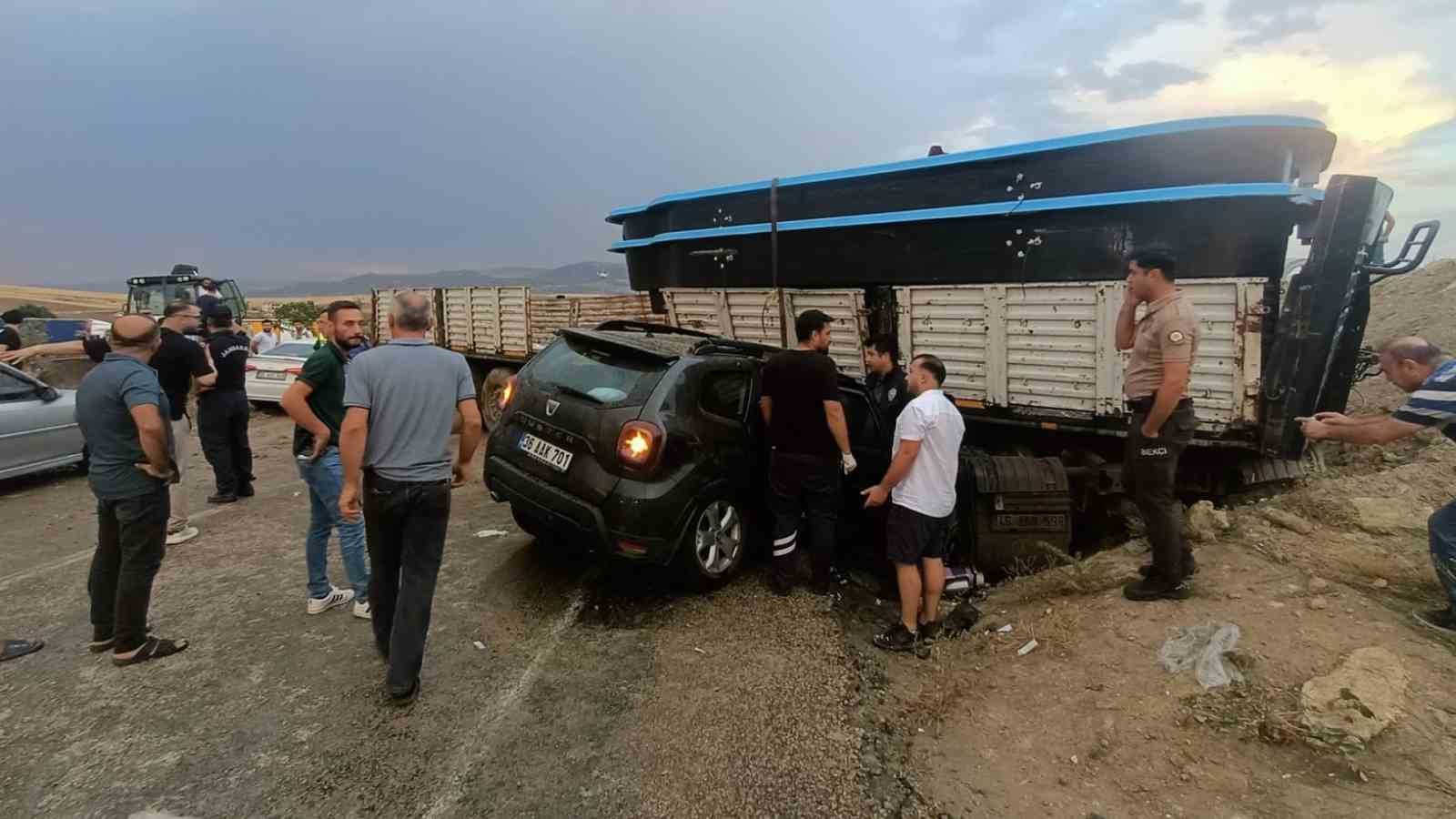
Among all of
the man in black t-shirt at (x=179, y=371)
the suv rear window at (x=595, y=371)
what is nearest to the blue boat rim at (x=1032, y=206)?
the suv rear window at (x=595, y=371)

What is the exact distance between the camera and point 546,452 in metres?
3.89

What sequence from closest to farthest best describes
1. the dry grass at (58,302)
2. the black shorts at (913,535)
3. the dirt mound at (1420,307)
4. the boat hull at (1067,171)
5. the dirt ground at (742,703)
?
the dirt ground at (742,703), the black shorts at (913,535), the boat hull at (1067,171), the dirt mound at (1420,307), the dry grass at (58,302)

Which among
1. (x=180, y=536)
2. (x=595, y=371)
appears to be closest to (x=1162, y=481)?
(x=595, y=371)

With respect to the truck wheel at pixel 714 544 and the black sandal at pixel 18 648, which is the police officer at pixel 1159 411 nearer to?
the truck wheel at pixel 714 544

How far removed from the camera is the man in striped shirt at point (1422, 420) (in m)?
2.71

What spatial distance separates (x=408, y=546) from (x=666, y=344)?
2.03m

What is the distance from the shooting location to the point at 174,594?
3.95 meters

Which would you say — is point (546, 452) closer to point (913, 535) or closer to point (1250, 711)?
point (913, 535)

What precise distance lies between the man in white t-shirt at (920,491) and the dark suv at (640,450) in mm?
992

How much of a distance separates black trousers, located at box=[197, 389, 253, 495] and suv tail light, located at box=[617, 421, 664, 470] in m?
4.35

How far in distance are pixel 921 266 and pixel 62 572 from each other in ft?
21.2

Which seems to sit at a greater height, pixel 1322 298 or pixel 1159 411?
pixel 1322 298

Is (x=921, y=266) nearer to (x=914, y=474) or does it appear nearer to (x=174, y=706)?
(x=914, y=474)

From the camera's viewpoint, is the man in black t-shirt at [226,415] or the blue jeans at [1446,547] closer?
the blue jeans at [1446,547]
